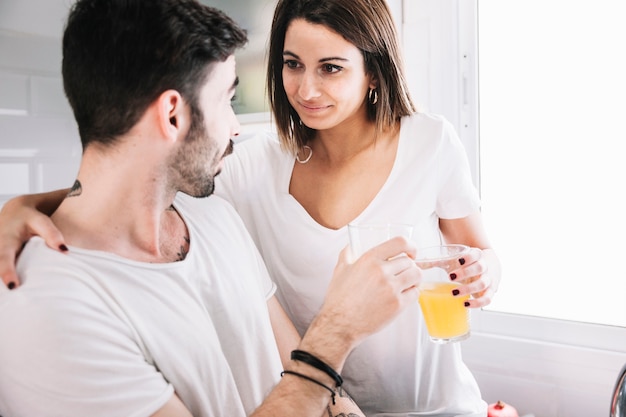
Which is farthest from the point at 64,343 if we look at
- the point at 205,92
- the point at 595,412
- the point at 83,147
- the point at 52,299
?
the point at 595,412

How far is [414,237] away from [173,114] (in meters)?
0.65

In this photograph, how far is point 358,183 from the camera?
1.43 metres

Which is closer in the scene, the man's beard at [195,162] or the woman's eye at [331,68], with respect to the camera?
the man's beard at [195,162]

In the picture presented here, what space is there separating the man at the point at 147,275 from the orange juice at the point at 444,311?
0.29 ft

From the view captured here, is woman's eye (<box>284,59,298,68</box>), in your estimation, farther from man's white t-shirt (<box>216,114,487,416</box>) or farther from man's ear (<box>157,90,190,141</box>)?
man's ear (<box>157,90,190,141</box>)

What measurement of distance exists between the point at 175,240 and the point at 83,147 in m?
0.26

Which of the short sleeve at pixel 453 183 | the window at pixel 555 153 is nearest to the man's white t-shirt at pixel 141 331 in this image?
the short sleeve at pixel 453 183

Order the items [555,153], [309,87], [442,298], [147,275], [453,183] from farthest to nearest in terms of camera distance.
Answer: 1. [555,153]
2. [453,183]
3. [309,87]
4. [442,298]
5. [147,275]

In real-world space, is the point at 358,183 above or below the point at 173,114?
below

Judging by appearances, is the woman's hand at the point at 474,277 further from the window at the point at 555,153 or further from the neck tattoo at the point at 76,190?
the window at the point at 555,153

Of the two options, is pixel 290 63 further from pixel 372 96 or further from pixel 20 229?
pixel 20 229

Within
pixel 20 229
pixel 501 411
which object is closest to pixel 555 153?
pixel 501 411

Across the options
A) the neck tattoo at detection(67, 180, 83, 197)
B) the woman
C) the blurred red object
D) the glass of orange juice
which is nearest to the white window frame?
the blurred red object

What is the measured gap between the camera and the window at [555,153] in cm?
193
